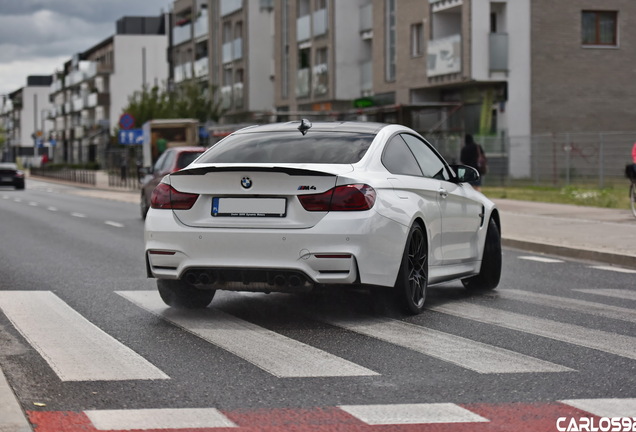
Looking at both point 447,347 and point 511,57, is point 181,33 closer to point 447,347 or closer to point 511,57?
point 511,57

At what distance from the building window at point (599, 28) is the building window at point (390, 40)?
353 inches

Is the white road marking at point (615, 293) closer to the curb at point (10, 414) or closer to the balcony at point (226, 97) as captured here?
the curb at point (10, 414)

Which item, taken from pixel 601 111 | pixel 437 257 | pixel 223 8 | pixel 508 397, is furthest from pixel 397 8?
pixel 508 397

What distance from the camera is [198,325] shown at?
8.59 meters

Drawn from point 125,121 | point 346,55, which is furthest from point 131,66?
point 125,121

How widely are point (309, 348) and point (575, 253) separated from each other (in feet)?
28.4

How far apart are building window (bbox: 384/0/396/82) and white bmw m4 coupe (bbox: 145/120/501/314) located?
135 feet

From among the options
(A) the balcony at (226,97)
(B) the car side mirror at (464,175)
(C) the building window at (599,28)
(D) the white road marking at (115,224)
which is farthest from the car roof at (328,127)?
(A) the balcony at (226,97)

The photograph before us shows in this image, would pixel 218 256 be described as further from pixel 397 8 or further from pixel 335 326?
pixel 397 8

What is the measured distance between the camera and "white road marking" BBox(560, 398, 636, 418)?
555 cm

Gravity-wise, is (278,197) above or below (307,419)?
above

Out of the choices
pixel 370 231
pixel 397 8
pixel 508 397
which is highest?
pixel 397 8

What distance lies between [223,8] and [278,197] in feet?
224

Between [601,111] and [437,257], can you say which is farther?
[601,111]
